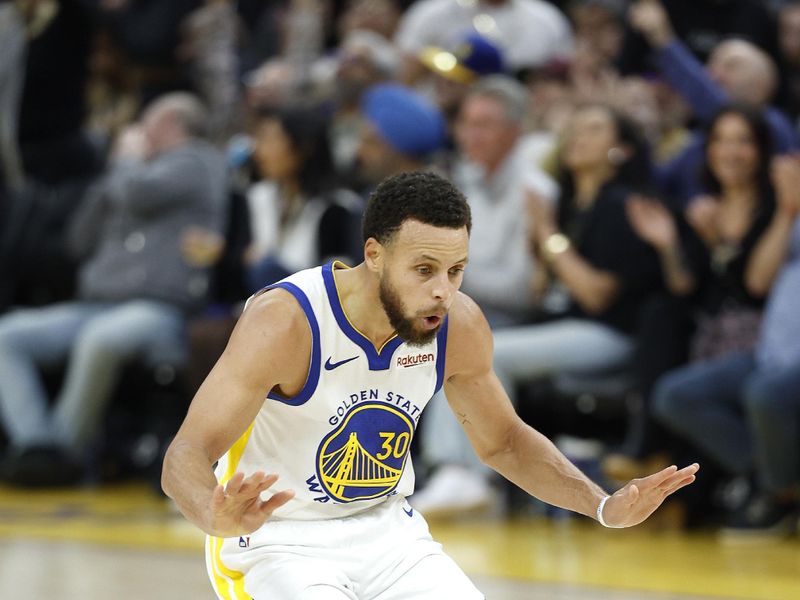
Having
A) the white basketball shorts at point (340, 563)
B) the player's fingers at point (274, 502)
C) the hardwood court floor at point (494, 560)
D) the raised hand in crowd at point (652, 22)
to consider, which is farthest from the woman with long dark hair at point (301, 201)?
the player's fingers at point (274, 502)

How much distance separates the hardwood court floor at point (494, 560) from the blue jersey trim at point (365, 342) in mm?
2178

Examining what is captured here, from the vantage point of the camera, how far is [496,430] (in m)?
4.09

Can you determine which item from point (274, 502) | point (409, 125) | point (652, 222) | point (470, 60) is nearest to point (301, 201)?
point (409, 125)

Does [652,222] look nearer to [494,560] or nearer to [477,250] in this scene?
[477,250]

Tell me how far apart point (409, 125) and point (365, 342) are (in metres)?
4.37

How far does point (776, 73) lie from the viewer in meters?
8.36

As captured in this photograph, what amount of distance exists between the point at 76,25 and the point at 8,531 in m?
3.93

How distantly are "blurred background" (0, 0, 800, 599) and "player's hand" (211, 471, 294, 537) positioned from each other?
9.33 ft

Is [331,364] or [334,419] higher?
[331,364]

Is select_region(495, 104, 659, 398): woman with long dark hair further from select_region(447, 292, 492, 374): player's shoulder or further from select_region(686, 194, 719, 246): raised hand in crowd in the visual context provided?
select_region(447, 292, 492, 374): player's shoulder

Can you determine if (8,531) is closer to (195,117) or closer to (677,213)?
(195,117)

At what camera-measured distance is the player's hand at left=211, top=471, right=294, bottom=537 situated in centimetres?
310

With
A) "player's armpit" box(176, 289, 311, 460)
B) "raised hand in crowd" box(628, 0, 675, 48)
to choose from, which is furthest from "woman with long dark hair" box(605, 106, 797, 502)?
"player's armpit" box(176, 289, 311, 460)

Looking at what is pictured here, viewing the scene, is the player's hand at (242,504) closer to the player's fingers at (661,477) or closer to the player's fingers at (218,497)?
the player's fingers at (218,497)
